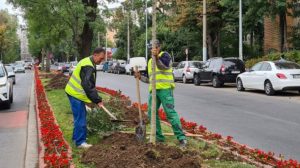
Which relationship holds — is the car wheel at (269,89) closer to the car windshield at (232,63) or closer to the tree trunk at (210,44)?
the car windshield at (232,63)

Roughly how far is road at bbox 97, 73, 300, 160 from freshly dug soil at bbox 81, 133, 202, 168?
95.4 inches

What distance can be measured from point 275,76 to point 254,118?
278 inches

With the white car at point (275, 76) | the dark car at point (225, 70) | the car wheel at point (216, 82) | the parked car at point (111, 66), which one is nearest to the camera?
the white car at point (275, 76)

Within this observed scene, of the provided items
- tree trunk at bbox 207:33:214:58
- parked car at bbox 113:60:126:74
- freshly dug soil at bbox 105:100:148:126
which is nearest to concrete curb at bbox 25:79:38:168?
freshly dug soil at bbox 105:100:148:126

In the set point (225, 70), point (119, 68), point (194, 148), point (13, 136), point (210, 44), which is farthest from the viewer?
point (119, 68)

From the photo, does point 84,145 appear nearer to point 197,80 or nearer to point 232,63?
point 232,63

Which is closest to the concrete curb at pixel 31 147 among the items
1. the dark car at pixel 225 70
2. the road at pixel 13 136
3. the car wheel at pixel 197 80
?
the road at pixel 13 136

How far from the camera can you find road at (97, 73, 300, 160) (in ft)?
29.8

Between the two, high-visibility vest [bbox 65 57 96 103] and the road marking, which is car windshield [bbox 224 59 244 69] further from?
high-visibility vest [bbox 65 57 96 103]

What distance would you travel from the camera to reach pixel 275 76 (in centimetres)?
1912

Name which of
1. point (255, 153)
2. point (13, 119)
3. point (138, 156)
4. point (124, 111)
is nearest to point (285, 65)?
point (124, 111)

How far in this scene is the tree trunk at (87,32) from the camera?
62.3 feet

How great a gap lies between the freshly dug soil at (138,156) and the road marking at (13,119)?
5571 mm

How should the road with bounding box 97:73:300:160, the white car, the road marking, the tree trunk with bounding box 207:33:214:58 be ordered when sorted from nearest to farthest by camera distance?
the road with bounding box 97:73:300:160 → the road marking → the white car → the tree trunk with bounding box 207:33:214:58
